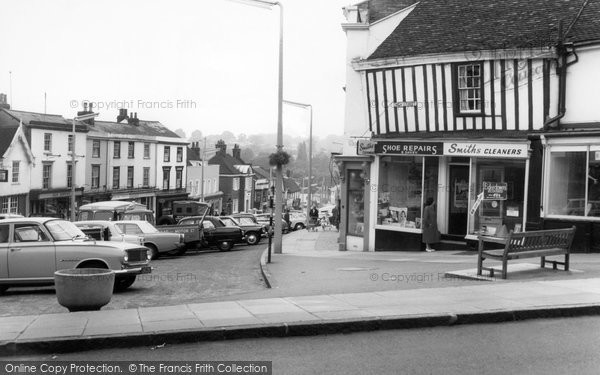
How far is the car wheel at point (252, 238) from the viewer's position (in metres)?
34.8

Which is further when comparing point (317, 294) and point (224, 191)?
point (224, 191)

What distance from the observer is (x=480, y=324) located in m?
9.30

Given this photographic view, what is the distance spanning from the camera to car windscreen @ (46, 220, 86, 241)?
14.7 meters

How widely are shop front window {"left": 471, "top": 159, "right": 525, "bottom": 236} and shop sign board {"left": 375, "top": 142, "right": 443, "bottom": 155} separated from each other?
4.42 ft

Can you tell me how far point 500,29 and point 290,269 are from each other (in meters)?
11.0

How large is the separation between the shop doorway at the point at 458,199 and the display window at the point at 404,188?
0.60m

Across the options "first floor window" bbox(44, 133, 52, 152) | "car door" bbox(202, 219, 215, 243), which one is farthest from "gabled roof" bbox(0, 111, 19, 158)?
"car door" bbox(202, 219, 215, 243)

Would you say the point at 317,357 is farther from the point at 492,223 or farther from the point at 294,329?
the point at 492,223

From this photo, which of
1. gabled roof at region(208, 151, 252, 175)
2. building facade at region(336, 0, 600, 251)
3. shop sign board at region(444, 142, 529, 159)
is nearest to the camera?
building facade at region(336, 0, 600, 251)

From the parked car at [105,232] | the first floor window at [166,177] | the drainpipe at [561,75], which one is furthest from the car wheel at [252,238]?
the first floor window at [166,177]

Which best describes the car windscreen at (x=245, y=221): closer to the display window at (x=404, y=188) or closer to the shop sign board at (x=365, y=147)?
the display window at (x=404, y=188)

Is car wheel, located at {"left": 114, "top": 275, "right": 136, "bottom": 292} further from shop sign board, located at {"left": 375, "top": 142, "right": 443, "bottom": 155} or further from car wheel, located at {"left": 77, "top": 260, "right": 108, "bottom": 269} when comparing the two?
shop sign board, located at {"left": 375, "top": 142, "right": 443, "bottom": 155}

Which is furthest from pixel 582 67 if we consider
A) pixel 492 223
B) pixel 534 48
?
pixel 492 223

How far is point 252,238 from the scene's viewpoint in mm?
34938
